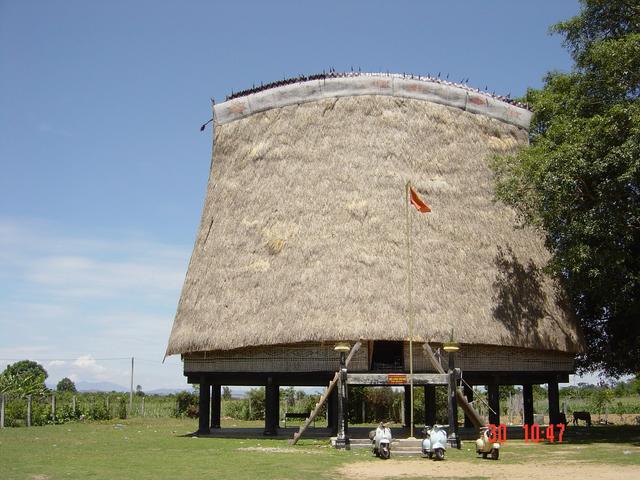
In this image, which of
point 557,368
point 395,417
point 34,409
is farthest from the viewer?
point 395,417

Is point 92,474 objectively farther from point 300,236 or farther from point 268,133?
point 268,133

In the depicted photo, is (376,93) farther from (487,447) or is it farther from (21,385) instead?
(21,385)

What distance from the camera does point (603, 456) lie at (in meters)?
16.3

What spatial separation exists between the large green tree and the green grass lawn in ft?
15.9

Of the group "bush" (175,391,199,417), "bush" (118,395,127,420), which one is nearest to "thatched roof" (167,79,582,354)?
"bush" (118,395,127,420)

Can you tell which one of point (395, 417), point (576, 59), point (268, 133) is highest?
point (576, 59)

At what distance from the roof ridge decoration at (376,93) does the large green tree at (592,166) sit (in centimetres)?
241

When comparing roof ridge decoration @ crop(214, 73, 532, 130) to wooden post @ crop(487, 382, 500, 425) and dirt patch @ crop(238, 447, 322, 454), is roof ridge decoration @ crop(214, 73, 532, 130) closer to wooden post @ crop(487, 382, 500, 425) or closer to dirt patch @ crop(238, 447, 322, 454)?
wooden post @ crop(487, 382, 500, 425)

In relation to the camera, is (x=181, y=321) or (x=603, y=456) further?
(x=181, y=321)

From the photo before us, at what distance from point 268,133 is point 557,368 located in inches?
476

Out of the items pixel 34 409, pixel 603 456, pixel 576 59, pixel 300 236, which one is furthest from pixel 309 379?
pixel 34 409

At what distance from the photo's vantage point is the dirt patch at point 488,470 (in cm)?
1287

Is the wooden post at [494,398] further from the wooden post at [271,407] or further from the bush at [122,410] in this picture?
the bush at [122,410]
